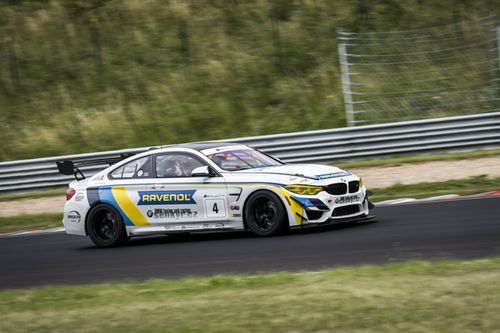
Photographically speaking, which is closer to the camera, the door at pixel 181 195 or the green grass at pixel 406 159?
the door at pixel 181 195

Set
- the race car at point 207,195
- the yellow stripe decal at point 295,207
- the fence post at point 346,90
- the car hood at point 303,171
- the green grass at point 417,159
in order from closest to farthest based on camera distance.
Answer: the yellow stripe decal at point 295,207 < the race car at point 207,195 < the car hood at point 303,171 < the green grass at point 417,159 < the fence post at point 346,90

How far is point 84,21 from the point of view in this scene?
31.4 metres

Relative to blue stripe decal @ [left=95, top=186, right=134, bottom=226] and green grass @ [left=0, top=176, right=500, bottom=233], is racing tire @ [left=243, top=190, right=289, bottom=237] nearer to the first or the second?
blue stripe decal @ [left=95, top=186, right=134, bottom=226]

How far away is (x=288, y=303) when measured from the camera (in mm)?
6891

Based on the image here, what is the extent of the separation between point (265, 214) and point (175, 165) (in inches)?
65.9

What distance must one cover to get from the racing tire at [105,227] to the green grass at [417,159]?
25.2 ft

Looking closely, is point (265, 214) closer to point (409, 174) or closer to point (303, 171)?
point (303, 171)

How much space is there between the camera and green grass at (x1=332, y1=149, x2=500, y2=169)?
19.3 meters

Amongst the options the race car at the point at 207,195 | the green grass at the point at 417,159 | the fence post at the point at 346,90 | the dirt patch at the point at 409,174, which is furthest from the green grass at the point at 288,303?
the fence post at the point at 346,90

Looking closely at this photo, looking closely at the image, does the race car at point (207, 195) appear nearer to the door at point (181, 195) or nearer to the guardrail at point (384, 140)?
the door at point (181, 195)

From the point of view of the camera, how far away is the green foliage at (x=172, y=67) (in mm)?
25656

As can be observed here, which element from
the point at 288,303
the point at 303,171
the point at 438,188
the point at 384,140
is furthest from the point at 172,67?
the point at 288,303

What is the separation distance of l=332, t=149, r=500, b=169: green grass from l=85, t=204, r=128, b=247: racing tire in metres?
7.67

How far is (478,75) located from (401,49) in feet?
7.44
